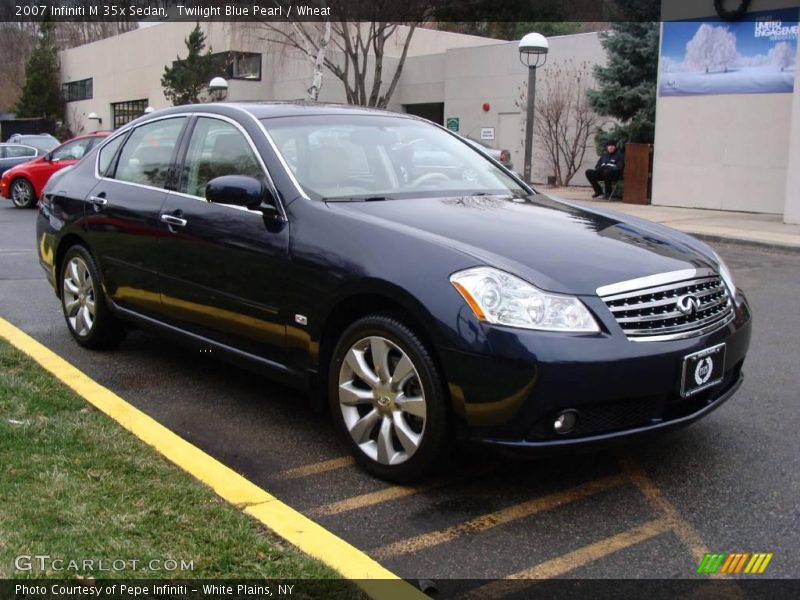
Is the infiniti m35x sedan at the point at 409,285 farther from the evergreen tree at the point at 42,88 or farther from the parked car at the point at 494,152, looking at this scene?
the evergreen tree at the point at 42,88

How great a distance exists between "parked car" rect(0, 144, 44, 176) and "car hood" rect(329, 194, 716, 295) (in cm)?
2127

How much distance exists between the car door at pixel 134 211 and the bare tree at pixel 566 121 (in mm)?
23653

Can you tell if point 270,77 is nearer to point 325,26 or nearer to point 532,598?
point 325,26

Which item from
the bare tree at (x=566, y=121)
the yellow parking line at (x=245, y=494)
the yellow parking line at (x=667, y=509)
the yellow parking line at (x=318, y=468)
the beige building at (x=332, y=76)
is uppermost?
the beige building at (x=332, y=76)

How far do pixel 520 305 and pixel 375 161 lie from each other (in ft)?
5.33

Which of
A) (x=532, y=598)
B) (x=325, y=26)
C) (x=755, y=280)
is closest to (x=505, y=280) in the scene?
(x=532, y=598)

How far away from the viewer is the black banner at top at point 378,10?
2859 centimetres

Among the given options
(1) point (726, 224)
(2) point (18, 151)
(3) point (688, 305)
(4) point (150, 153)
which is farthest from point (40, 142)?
(3) point (688, 305)

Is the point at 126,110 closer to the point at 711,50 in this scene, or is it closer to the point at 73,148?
the point at 73,148

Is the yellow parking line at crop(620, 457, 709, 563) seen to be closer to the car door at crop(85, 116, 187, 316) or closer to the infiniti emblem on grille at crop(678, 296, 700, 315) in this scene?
the infiniti emblem on grille at crop(678, 296, 700, 315)

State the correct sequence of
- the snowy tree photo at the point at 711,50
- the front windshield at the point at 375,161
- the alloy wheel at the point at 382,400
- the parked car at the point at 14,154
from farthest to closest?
the parked car at the point at 14,154
the snowy tree photo at the point at 711,50
the front windshield at the point at 375,161
the alloy wheel at the point at 382,400

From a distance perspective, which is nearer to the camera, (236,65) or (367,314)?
(367,314)

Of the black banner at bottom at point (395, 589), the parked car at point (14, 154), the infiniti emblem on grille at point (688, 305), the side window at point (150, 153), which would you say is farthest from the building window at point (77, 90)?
the black banner at bottom at point (395, 589)

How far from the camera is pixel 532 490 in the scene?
3.71 meters
